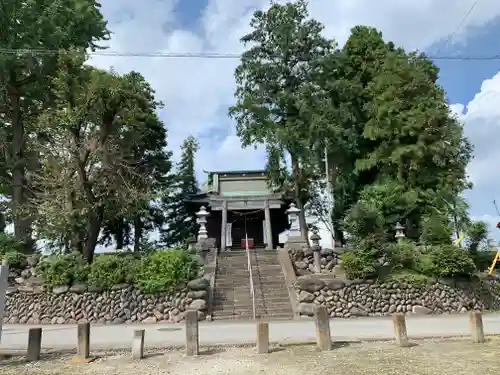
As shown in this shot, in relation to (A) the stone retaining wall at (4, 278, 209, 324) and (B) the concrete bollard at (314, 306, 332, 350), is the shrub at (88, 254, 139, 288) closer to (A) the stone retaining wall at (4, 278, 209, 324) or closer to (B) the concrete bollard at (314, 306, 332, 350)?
(A) the stone retaining wall at (4, 278, 209, 324)

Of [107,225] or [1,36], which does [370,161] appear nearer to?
[107,225]

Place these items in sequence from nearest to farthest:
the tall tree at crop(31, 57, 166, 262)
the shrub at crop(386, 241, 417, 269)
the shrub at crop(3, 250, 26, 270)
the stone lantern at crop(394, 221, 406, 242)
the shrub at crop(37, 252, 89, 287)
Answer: the shrub at crop(37, 252, 89, 287), the shrub at crop(386, 241, 417, 269), the tall tree at crop(31, 57, 166, 262), the shrub at crop(3, 250, 26, 270), the stone lantern at crop(394, 221, 406, 242)

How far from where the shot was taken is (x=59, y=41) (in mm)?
18625

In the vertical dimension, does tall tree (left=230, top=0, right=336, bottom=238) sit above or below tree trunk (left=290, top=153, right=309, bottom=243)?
above

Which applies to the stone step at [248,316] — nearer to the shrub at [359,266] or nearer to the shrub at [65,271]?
the shrub at [359,266]

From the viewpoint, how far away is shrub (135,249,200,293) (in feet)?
45.3

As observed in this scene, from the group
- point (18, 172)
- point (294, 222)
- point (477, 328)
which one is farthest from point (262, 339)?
point (18, 172)

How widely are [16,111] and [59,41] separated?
4045mm

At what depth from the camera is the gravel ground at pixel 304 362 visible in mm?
5918

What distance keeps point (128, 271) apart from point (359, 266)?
7.98 metres

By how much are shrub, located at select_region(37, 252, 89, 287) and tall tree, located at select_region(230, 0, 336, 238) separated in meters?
10.5

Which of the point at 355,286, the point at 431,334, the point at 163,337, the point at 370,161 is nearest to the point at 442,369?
the point at 431,334

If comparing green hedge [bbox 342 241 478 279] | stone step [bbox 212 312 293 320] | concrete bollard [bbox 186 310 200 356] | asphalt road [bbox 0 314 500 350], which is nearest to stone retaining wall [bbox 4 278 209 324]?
stone step [bbox 212 312 293 320]

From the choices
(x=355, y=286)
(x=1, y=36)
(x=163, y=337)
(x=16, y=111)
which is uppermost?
(x=1, y=36)
